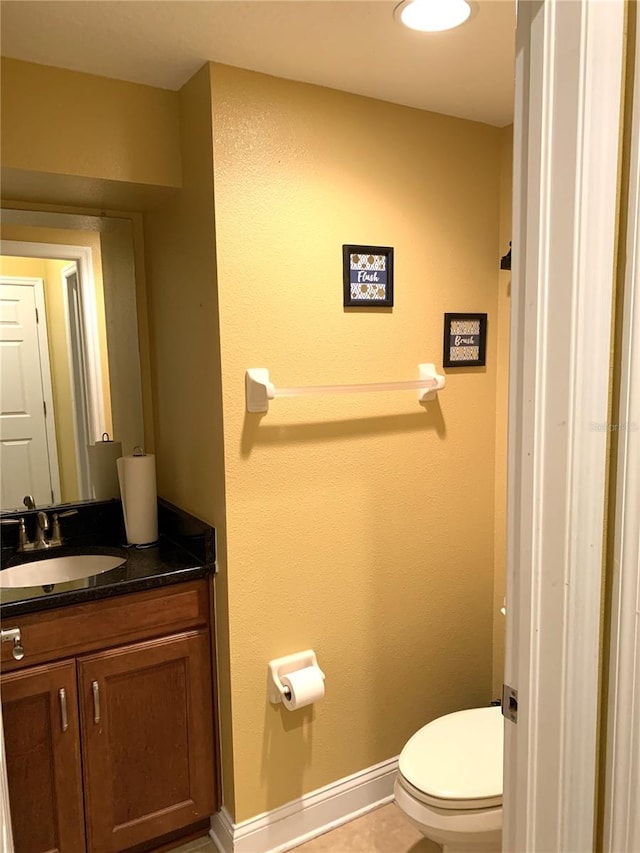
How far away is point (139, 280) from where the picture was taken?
2283 millimetres

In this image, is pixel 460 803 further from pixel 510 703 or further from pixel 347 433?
pixel 347 433

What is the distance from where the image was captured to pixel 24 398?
2.12 meters

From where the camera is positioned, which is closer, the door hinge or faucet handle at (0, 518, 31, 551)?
the door hinge

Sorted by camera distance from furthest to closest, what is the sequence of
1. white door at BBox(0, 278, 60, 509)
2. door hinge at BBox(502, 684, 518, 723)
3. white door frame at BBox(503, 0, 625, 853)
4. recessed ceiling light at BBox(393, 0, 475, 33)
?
white door at BBox(0, 278, 60, 509), recessed ceiling light at BBox(393, 0, 475, 33), door hinge at BBox(502, 684, 518, 723), white door frame at BBox(503, 0, 625, 853)

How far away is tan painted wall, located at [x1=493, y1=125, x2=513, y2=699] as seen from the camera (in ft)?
7.50

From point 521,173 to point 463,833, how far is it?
1.59 metres

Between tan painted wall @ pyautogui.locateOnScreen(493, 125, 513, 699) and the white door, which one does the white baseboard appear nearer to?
tan painted wall @ pyautogui.locateOnScreen(493, 125, 513, 699)

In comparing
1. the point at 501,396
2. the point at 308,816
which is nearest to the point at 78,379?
the point at 501,396

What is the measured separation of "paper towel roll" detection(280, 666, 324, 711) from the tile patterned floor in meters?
0.51

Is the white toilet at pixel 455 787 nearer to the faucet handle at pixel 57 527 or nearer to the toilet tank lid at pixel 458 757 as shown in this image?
the toilet tank lid at pixel 458 757

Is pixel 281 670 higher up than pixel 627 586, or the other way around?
pixel 627 586

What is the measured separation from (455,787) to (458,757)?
0.41 ft

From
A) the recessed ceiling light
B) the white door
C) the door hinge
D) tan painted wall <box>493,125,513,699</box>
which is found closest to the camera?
the door hinge

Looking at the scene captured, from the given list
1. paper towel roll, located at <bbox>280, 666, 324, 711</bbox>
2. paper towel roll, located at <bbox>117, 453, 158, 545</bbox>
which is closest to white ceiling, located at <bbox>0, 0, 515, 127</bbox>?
paper towel roll, located at <bbox>117, 453, 158, 545</bbox>
